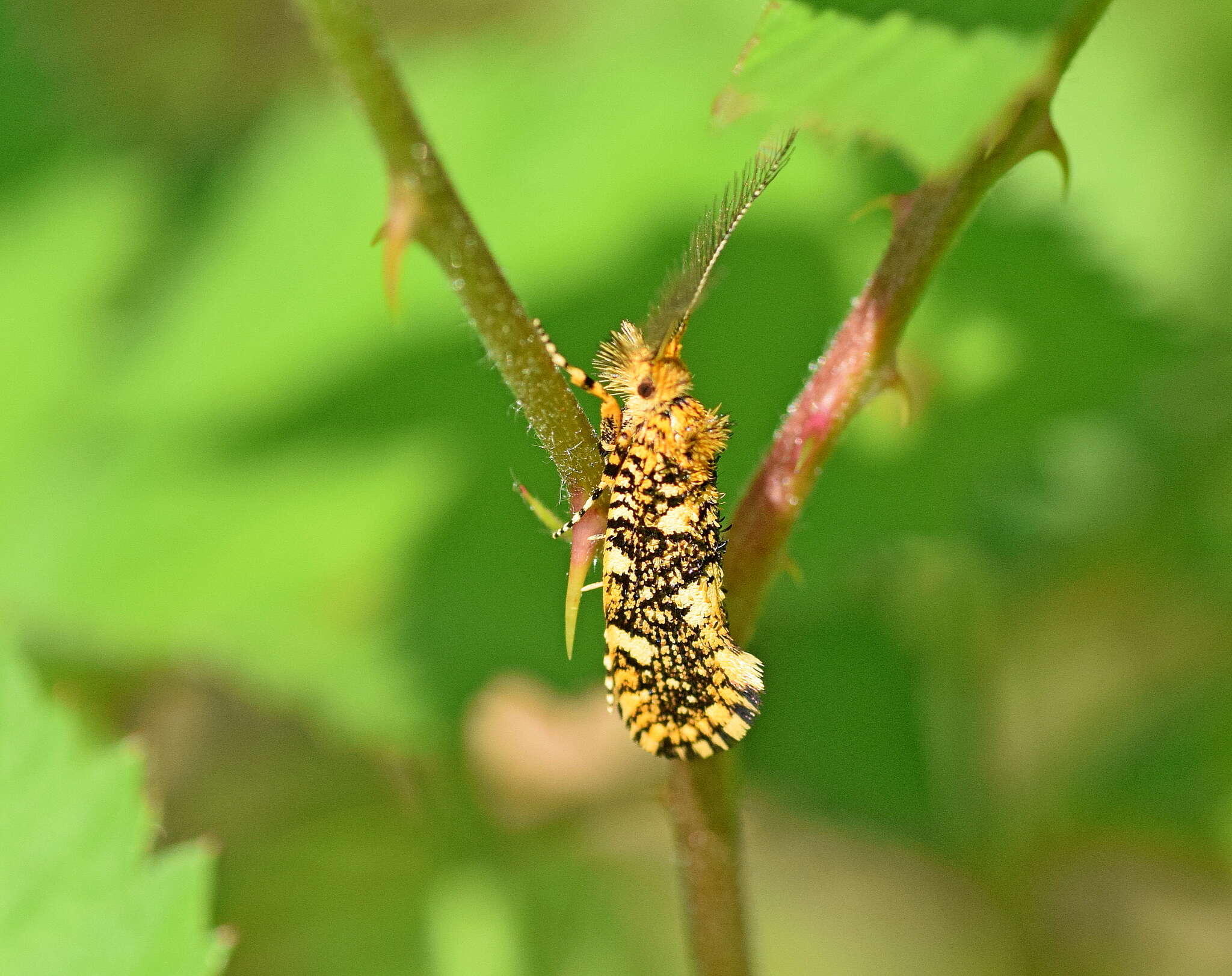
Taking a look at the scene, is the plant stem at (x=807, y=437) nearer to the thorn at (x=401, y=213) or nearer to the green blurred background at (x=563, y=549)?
the thorn at (x=401, y=213)

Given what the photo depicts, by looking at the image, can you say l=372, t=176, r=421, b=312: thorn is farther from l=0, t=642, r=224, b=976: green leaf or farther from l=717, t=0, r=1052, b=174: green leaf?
l=0, t=642, r=224, b=976: green leaf

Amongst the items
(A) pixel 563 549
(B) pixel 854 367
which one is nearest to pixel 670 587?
(B) pixel 854 367

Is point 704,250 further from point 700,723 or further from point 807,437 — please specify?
point 700,723

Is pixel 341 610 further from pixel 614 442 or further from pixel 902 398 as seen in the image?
pixel 902 398

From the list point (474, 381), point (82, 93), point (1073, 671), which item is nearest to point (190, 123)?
point (82, 93)

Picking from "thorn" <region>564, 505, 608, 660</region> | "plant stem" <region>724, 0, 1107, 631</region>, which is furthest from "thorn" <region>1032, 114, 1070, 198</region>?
"thorn" <region>564, 505, 608, 660</region>

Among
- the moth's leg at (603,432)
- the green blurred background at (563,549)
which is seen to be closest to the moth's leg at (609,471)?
the moth's leg at (603,432)
